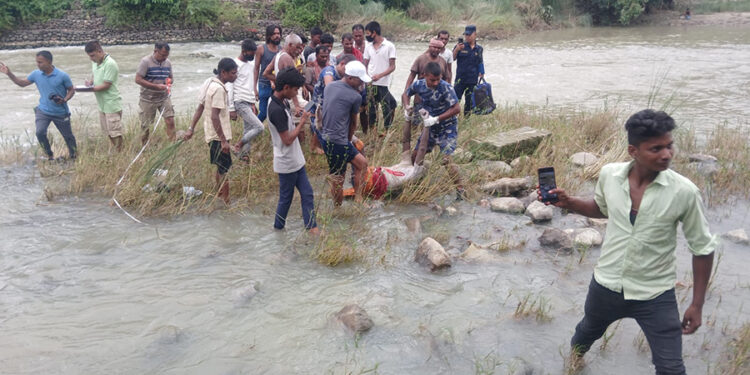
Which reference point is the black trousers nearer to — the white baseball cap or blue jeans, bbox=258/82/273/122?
blue jeans, bbox=258/82/273/122

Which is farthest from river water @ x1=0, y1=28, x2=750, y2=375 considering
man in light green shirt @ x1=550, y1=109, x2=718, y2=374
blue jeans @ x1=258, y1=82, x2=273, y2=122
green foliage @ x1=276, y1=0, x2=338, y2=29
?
green foliage @ x1=276, y1=0, x2=338, y2=29

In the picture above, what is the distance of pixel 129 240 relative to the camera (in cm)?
514

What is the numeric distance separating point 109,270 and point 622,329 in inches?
156

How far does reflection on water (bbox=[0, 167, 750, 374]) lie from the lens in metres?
3.48

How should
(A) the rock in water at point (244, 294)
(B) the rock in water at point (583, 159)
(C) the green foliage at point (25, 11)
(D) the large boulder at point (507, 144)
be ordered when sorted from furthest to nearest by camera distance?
(C) the green foliage at point (25, 11) → (B) the rock in water at point (583, 159) → (D) the large boulder at point (507, 144) → (A) the rock in water at point (244, 294)

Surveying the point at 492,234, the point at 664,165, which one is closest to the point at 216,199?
the point at 492,234

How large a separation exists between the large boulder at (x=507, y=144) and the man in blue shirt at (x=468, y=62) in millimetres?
1151

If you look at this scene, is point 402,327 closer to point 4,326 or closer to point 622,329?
point 622,329

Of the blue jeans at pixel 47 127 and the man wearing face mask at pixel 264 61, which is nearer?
the man wearing face mask at pixel 264 61

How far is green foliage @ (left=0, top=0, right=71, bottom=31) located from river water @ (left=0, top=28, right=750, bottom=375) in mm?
18919

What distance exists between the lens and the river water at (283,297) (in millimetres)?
3484

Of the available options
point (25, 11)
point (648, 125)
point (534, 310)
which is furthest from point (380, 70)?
point (25, 11)

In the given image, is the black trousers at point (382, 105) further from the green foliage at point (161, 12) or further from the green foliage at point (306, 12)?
the green foliage at point (306, 12)

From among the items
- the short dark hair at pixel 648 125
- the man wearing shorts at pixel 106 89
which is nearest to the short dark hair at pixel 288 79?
the short dark hair at pixel 648 125
